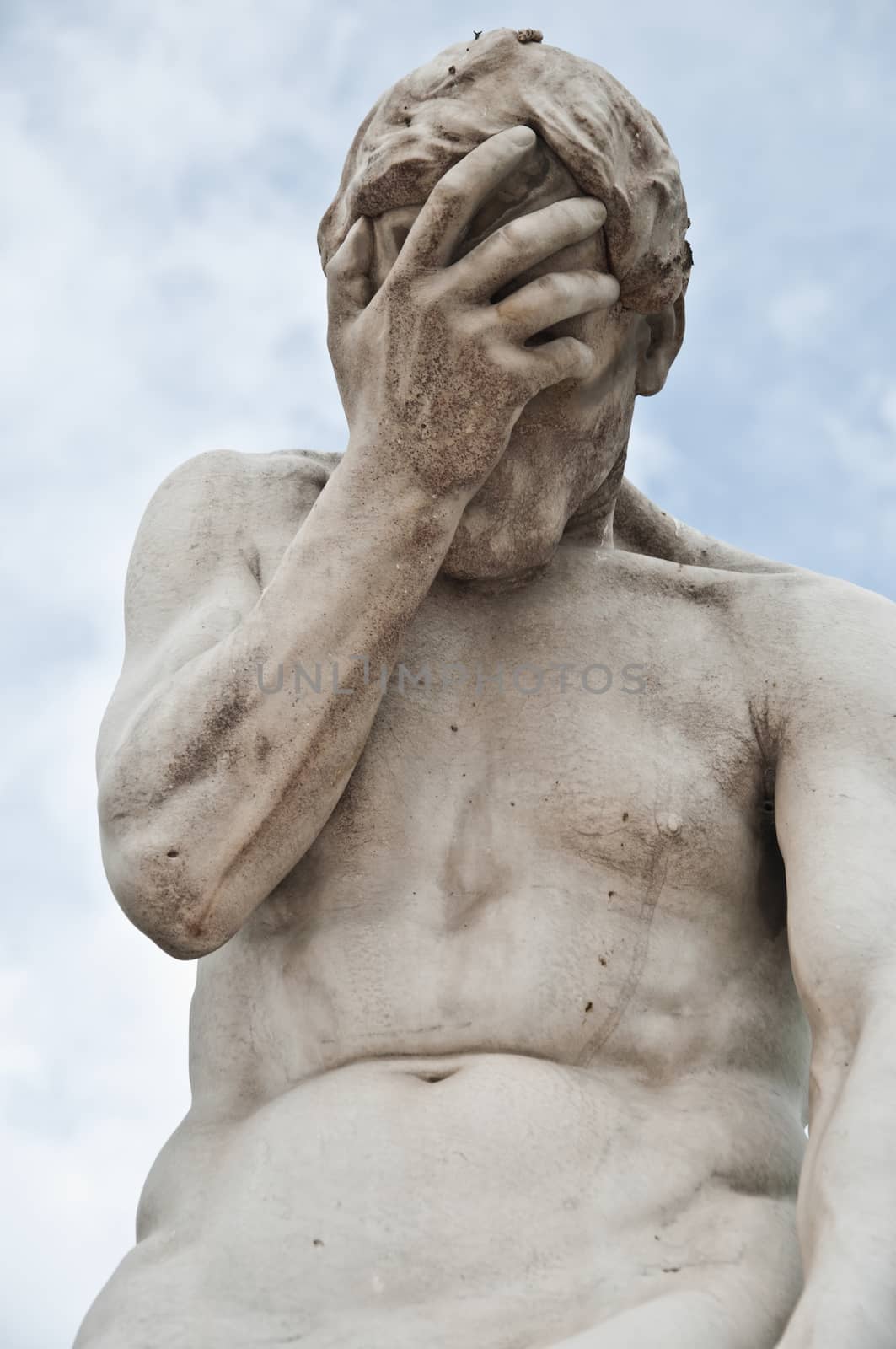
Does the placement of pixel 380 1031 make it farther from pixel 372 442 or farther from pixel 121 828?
pixel 372 442

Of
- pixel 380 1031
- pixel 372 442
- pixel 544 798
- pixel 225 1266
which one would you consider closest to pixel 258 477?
pixel 372 442

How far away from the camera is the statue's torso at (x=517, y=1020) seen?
4.58 m

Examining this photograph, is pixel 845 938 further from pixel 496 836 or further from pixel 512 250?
pixel 512 250

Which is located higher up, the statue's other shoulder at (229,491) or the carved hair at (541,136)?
the carved hair at (541,136)

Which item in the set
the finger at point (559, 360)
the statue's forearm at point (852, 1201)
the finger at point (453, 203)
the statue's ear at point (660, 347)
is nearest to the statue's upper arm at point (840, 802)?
the statue's forearm at point (852, 1201)

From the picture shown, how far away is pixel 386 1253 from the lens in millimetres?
4559

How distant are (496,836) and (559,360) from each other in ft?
3.92

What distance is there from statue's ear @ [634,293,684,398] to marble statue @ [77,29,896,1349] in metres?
0.18

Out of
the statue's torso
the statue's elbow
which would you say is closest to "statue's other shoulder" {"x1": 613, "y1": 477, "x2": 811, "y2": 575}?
the statue's torso

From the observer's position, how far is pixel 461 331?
5.13 metres

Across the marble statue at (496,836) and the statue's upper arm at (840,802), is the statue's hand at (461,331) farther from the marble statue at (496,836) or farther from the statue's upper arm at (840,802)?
the statue's upper arm at (840,802)

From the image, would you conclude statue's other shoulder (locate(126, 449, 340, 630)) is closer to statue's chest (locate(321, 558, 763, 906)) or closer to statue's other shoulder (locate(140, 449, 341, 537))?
statue's other shoulder (locate(140, 449, 341, 537))

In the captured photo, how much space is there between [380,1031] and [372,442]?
55.5 inches

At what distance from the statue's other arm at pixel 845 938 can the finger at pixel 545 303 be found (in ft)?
3.71
